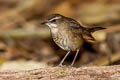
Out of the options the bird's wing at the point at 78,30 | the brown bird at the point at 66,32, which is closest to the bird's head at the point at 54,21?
the brown bird at the point at 66,32

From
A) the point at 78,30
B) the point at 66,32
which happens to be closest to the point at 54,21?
the point at 66,32

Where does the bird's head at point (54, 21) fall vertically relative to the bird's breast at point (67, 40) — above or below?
above

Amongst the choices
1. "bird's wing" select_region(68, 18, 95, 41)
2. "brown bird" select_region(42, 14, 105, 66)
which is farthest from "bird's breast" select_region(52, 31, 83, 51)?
"bird's wing" select_region(68, 18, 95, 41)

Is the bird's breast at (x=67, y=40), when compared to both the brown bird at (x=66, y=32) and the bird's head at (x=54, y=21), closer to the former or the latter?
the brown bird at (x=66, y=32)

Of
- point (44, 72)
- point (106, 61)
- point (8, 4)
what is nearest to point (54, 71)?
point (44, 72)

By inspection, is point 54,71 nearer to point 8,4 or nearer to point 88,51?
point 88,51

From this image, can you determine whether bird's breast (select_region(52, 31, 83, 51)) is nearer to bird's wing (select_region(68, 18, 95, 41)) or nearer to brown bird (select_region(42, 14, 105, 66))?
brown bird (select_region(42, 14, 105, 66))

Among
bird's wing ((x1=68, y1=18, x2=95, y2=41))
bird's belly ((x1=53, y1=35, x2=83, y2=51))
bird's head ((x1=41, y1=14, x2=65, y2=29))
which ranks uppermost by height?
bird's head ((x1=41, y1=14, x2=65, y2=29))
